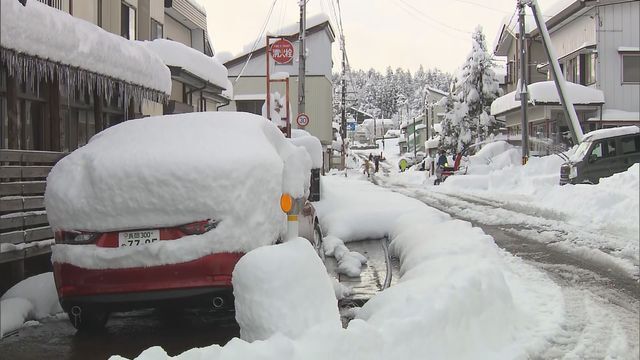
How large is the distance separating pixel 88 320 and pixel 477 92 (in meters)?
45.3

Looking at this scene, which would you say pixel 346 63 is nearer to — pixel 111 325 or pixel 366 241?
pixel 366 241

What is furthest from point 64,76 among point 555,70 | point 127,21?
point 555,70

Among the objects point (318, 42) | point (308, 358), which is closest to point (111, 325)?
point (308, 358)

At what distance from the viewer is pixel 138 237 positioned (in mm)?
4266

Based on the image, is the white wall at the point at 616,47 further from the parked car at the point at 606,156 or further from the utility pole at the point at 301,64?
the utility pole at the point at 301,64

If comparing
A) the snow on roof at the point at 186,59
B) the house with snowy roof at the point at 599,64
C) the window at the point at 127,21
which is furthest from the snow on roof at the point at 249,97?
the window at the point at 127,21

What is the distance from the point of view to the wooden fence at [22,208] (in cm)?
550

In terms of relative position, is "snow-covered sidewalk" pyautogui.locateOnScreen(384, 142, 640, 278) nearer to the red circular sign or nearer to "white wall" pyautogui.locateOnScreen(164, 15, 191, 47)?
the red circular sign

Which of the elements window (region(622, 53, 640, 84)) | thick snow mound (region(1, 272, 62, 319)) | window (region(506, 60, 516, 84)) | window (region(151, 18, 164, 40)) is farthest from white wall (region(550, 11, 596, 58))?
thick snow mound (region(1, 272, 62, 319))

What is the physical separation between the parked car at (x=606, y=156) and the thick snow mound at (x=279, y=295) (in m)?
14.8

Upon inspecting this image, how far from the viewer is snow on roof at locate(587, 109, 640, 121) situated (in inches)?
1081

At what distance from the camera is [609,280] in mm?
6461

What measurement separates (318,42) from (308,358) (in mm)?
44360

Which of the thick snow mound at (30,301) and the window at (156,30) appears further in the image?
the window at (156,30)
